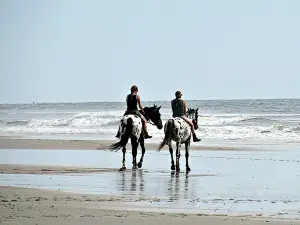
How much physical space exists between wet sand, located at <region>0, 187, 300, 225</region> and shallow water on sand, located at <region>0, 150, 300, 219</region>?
0.57m

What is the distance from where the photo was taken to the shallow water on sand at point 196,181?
11.8 meters

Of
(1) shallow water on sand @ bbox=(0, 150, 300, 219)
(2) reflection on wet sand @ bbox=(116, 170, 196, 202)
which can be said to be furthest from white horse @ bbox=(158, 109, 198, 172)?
(2) reflection on wet sand @ bbox=(116, 170, 196, 202)

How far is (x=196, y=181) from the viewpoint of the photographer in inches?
623

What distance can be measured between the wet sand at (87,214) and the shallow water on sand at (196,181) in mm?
569

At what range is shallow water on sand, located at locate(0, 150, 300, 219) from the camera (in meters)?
11.8

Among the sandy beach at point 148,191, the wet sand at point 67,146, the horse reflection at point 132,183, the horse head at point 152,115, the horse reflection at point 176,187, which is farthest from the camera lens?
the wet sand at point 67,146

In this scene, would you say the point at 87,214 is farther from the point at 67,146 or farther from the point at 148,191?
the point at 67,146

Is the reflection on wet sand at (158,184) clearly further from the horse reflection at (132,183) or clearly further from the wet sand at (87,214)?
the wet sand at (87,214)

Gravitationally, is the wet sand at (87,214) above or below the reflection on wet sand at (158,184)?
above

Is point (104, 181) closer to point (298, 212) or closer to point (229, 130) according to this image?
point (298, 212)

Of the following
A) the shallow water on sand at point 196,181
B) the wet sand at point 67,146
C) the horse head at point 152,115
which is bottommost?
the wet sand at point 67,146

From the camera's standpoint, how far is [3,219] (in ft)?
31.6

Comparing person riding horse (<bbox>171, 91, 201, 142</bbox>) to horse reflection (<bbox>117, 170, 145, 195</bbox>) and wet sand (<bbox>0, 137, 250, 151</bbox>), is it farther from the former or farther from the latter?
wet sand (<bbox>0, 137, 250, 151</bbox>)

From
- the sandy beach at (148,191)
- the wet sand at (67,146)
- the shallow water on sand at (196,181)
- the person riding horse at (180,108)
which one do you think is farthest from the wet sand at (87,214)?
the wet sand at (67,146)
